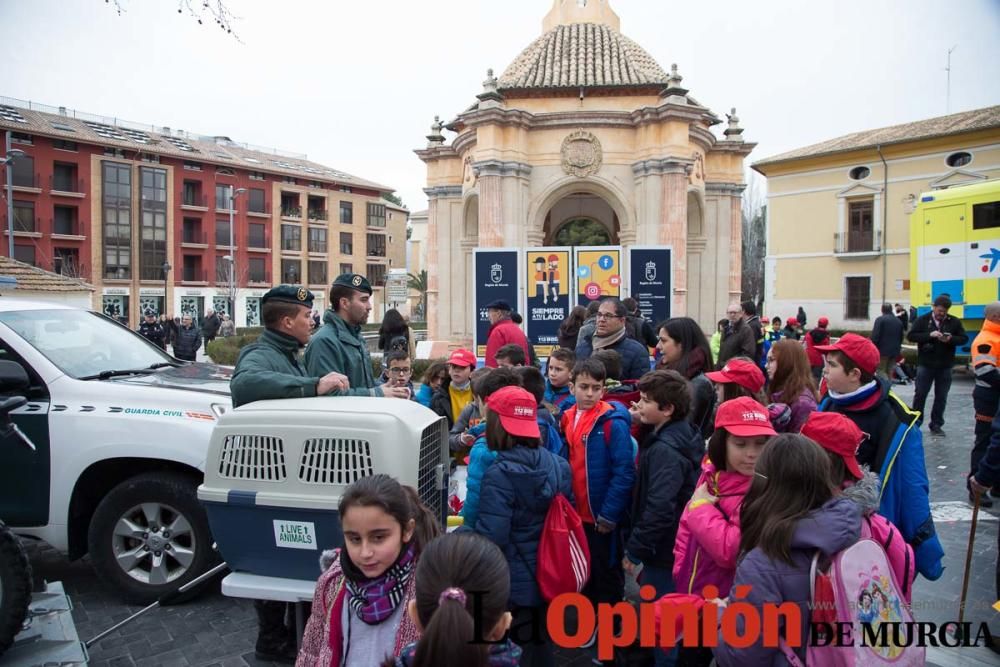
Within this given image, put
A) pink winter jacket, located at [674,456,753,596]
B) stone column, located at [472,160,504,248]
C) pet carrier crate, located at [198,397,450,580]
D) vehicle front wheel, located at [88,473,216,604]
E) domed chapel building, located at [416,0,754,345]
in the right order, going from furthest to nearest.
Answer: stone column, located at [472,160,504,248]
domed chapel building, located at [416,0,754,345]
vehicle front wheel, located at [88,473,216,604]
pet carrier crate, located at [198,397,450,580]
pink winter jacket, located at [674,456,753,596]

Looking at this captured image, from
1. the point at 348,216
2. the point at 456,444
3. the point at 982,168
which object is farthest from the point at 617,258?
the point at 348,216

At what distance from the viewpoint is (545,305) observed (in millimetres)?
13109

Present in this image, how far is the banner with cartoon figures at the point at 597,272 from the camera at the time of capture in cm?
1268

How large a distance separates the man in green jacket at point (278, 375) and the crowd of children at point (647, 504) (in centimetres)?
101

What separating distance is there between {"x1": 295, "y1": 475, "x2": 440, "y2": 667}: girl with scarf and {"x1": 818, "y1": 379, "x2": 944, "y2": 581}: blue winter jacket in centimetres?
239

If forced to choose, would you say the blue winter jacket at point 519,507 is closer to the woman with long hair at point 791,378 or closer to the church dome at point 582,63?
the woman with long hair at point 791,378

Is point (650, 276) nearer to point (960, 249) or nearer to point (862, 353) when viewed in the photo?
point (960, 249)

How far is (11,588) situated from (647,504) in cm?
342

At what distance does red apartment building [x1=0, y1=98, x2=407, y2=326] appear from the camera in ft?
144

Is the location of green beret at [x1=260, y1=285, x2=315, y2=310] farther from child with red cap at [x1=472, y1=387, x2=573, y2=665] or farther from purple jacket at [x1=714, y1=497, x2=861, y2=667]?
purple jacket at [x1=714, y1=497, x2=861, y2=667]

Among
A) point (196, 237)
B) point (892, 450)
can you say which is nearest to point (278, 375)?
point (892, 450)

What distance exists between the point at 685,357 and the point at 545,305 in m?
7.94

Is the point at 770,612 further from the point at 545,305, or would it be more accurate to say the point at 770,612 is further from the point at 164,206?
the point at 164,206

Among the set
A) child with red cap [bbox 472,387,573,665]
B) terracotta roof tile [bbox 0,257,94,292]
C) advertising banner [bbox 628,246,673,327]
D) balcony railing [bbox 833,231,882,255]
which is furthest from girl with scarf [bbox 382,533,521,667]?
Answer: balcony railing [bbox 833,231,882,255]
